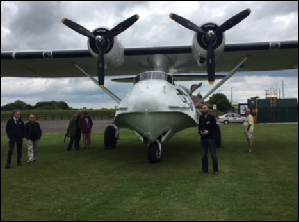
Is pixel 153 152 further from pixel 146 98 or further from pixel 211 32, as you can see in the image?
pixel 211 32

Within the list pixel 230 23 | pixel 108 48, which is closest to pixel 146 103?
pixel 108 48

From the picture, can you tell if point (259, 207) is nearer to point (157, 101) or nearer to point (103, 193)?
point (103, 193)

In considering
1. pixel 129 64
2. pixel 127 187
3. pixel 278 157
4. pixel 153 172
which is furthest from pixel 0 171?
pixel 129 64

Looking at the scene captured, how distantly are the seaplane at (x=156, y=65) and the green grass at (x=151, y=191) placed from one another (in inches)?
49.3

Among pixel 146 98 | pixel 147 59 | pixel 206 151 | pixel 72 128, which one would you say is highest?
pixel 147 59

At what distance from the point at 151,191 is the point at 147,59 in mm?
7288

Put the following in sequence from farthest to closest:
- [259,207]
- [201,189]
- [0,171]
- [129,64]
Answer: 1. [129,64]
2. [201,189]
3. [259,207]
4. [0,171]

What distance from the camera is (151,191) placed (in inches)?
200

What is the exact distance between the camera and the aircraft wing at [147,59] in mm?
9992

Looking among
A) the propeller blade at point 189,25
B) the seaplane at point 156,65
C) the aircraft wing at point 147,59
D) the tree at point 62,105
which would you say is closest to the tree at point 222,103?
the seaplane at point 156,65

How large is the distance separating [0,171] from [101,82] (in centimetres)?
739

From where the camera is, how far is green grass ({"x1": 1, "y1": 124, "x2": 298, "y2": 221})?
3.74 m

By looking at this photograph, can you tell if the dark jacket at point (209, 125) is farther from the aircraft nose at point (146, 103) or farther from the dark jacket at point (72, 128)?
the dark jacket at point (72, 128)

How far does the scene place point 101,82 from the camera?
9516 mm
